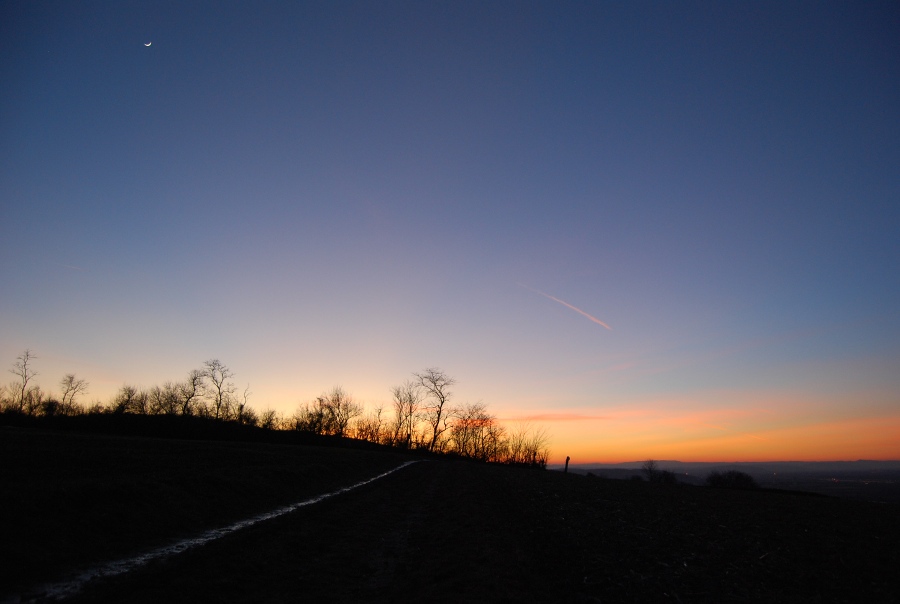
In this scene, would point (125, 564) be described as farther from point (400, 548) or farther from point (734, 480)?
point (734, 480)

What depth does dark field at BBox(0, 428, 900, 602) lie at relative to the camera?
6.98 metres

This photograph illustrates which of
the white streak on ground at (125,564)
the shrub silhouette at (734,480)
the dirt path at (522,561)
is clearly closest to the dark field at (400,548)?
the dirt path at (522,561)

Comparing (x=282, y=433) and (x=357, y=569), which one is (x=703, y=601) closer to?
(x=357, y=569)

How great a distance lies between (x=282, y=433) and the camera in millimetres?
67062

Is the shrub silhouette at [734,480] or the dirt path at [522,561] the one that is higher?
the dirt path at [522,561]

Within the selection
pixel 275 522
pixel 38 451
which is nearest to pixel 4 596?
pixel 275 522

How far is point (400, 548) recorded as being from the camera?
34.0 ft

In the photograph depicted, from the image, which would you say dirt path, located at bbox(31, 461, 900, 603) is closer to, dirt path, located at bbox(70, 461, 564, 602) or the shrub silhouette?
dirt path, located at bbox(70, 461, 564, 602)

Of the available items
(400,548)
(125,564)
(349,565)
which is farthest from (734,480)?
(125,564)

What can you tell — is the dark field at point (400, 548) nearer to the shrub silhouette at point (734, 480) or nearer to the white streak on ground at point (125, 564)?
the white streak on ground at point (125, 564)

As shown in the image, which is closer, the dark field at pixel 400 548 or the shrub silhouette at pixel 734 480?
the dark field at pixel 400 548

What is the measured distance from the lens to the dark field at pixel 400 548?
6.98 m

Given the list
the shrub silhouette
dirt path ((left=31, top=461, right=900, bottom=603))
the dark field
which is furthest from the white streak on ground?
the shrub silhouette

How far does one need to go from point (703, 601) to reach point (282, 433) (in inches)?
2730
